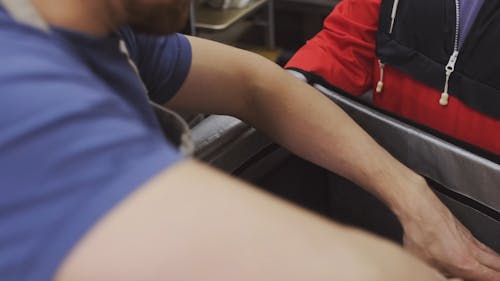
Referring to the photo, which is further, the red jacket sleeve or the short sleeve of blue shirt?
the red jacket sleeve

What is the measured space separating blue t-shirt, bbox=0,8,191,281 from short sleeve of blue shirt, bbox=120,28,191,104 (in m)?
0.33

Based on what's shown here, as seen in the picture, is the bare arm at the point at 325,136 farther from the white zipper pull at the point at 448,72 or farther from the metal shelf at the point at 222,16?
the metal shelf at the point at 222,16

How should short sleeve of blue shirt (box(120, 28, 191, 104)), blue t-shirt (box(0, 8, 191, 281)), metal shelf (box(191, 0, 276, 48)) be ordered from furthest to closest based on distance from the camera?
metal shelf (box(191, 0, 276, 48)) < short sleeve of blue shirt (box(120, 28, 191, 104)) < blue t-shirt (box(0, 8, 191, 281))

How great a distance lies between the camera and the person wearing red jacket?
0.82 metres

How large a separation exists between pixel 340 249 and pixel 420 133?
0.47 m

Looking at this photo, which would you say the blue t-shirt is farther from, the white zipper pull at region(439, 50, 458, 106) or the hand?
the white zipper pull at region(439, 50, 458, 106)

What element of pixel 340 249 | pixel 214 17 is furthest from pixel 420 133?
pixel 214 17

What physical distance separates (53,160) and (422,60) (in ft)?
2.25

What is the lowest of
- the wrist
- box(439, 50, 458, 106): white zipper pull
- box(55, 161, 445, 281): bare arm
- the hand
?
the hand

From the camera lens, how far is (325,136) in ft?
2.55

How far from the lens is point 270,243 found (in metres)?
0.36

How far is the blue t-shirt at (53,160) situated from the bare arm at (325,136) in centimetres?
39

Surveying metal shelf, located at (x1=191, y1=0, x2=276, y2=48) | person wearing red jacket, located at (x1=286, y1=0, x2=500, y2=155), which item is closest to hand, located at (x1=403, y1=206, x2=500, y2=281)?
person wearing red jacket, located at (x1=286, y1=0, x2=500, y2=155)

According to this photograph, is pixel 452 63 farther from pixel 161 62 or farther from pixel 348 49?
pixel 161 62
